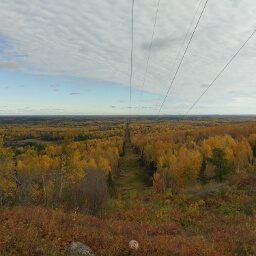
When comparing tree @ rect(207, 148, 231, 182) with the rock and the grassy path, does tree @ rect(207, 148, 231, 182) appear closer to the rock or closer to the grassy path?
the grassy path

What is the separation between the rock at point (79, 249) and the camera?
518cm

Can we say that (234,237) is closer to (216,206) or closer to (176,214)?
(176,214)

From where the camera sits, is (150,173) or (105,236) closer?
(105,236)

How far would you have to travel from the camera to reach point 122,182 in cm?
5125

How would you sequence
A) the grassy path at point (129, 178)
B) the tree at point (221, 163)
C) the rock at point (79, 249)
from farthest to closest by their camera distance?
the grassy path at point (129, 178)
the tree at point (221, 163)
the rock at point (79, 249)

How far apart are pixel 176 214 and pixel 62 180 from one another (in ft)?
38.7

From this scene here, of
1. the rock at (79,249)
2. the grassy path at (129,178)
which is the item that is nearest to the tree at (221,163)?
the grassy path at (129,178)

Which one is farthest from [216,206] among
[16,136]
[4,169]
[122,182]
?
[16,136]

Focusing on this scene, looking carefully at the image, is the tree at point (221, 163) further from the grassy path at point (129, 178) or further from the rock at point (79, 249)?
the rock at point (79, 249)

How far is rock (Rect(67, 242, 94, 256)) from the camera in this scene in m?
5.18

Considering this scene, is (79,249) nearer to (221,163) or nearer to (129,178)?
(221,163)

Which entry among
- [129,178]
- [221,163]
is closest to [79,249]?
[221,163]

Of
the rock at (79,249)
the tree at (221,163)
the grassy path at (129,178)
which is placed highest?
the rock at (79,249)

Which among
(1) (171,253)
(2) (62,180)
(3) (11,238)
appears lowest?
(2) (62,180)
